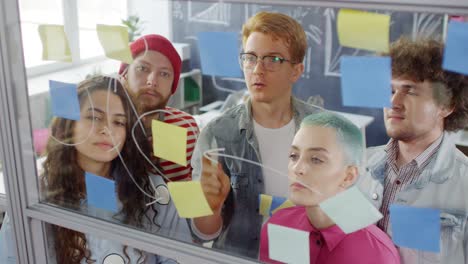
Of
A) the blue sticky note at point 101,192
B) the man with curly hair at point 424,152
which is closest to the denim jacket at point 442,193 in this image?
the man with curly hair at point 424,152

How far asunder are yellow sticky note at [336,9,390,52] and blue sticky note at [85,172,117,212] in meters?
0.66

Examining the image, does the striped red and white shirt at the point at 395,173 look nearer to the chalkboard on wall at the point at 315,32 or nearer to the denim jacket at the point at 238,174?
the chalkboard on wall at the point at 315,32

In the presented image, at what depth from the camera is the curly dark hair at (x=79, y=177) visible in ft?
3.83

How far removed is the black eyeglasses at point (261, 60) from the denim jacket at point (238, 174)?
0.24 ft

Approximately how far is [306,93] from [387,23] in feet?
0.61

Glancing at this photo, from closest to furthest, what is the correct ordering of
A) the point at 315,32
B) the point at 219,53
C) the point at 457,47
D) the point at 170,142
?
the point at 457,47, the point at 315,32, the point at 219,53, the point at 170,142

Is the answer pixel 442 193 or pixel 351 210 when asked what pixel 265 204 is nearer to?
pixel 351 210

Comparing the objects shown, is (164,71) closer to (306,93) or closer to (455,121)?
(306,93)

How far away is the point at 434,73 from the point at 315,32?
21 cm

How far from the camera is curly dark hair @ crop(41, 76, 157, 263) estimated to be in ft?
3.83

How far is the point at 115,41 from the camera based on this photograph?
3.61 feet

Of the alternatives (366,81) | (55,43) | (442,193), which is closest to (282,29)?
(366,81)

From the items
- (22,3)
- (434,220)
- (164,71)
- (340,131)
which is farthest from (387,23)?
(22,3)

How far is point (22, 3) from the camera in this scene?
1.18 meters
